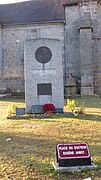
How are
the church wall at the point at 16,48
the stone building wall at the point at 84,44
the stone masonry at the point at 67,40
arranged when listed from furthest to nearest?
the church wall at the point at 16,48, the stone masonry at the point at 67,40, the stone building wall at the point at 84,44

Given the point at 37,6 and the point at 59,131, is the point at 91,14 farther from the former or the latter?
the point at 59,131

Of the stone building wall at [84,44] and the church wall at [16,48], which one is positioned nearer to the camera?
the stone building wall at [84,44]

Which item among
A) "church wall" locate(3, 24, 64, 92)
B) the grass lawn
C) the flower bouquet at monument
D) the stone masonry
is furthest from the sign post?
"church wall" locate(3, 24, 64, 92)

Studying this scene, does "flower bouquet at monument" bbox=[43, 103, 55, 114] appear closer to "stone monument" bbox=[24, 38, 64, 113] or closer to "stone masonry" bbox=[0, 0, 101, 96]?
"stone monument" bbox=[24, 38, 64, 113]

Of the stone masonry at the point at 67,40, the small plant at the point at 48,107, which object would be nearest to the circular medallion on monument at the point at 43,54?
the small plant at the point at 48,107

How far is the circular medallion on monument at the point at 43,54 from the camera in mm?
11242

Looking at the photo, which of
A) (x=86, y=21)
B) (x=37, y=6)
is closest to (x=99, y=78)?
(x=86, y=21)

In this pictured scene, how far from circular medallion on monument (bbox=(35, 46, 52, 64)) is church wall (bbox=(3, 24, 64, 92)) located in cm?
1514

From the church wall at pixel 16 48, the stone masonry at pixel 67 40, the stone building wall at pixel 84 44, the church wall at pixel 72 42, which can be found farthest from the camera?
the church wall at pixel 16 48

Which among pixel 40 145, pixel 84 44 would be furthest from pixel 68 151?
pixel 84 44

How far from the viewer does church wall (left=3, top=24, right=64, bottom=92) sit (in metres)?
26.4

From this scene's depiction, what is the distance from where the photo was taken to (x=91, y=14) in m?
25.0

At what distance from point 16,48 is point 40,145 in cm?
2212

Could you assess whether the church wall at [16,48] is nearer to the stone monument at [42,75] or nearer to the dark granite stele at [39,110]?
the stone monument at [42,75]
